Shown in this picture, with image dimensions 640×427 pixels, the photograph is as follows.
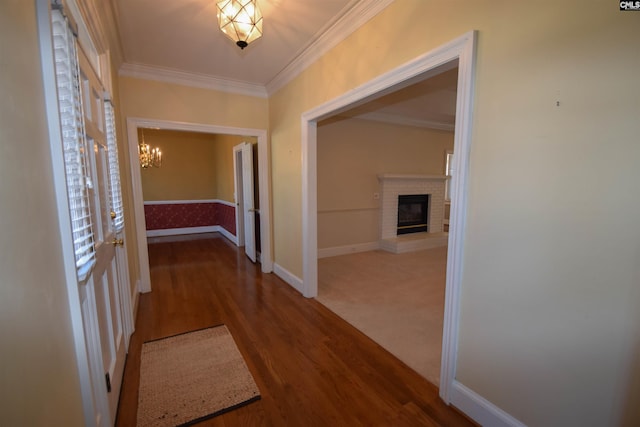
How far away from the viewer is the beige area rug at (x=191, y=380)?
162 cm

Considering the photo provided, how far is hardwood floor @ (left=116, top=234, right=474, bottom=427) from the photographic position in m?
1.61

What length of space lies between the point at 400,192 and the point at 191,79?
4117 millimetres

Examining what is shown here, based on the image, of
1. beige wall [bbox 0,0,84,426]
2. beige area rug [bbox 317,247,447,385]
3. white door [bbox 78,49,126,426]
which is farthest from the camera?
beige area rug [bbox 317,247,447,385]

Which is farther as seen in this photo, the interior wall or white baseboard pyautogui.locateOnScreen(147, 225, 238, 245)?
the interior wall

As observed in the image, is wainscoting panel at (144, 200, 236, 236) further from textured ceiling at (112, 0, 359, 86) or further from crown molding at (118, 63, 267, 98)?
textured ceiling at (112, 0, 359, 86)

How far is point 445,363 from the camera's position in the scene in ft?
5.49

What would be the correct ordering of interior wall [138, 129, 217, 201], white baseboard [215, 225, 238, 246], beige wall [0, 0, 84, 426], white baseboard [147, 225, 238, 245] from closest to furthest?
beige wall [0, 0, 84, 426] → white baseboard [215, 225, 238, 246] → white baseboard [147, 225, 238, 245] → interior wall [138, 129, 217, 201]

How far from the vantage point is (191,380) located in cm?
188

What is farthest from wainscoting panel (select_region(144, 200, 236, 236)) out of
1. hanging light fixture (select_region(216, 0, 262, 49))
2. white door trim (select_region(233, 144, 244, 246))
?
hanging light fixture (select_region(216, 0, 262, 49))

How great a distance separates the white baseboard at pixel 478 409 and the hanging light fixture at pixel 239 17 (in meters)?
2.53

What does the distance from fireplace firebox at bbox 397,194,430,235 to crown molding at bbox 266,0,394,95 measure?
11.3 feet

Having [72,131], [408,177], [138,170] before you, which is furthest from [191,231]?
[72,131]

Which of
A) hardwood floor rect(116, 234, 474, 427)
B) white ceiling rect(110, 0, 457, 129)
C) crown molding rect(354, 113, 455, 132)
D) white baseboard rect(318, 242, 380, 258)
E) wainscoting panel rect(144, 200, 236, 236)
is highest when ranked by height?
white ceiling rect(110, 0, 457, 129)

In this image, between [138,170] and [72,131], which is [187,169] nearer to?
[138,170]
